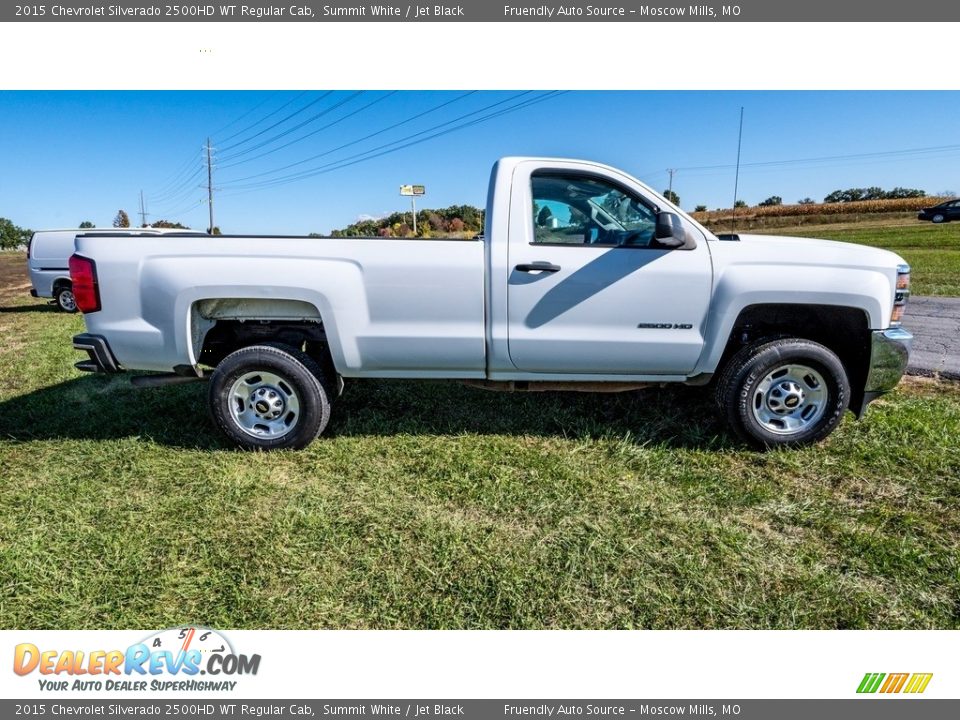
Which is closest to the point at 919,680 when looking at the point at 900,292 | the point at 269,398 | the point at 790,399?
the point at 790,399

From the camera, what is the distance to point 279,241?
3.38 m

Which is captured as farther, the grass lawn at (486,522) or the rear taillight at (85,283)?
the rear taillight at (85,283)

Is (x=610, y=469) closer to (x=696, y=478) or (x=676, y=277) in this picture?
(x=696, y=478)

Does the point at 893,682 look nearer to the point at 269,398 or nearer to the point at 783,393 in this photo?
the point at 783,393

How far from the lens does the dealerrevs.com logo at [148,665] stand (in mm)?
2016

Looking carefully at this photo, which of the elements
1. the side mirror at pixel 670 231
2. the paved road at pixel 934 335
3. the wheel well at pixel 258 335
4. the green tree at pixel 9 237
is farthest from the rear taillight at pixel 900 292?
the green tree at pixel 9 237

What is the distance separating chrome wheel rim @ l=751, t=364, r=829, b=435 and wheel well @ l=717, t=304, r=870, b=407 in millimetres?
279

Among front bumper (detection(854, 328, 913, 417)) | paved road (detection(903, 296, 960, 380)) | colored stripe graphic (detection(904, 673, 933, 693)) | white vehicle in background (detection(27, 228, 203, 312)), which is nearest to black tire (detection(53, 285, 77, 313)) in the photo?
white vehicle in background (detection(27, 228, 203, 312))

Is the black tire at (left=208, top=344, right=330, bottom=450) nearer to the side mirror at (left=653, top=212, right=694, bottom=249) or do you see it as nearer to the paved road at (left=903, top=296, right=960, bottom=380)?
the side mirror at (left=653, top=212, right=694, bottom=249)

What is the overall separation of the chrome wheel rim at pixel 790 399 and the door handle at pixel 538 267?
1562 millimetres

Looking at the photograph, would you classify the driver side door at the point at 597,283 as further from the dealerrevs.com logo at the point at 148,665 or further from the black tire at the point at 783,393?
the dealerrevs.com logo at the point at 148,665

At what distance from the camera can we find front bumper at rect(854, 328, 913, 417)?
3365 mm

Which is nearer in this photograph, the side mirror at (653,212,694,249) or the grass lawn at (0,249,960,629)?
the grass lawn at (0,249,960,629)

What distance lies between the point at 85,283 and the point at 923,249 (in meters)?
23.5
